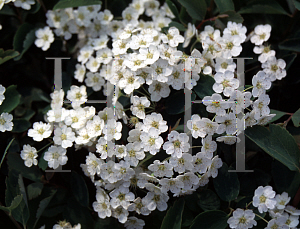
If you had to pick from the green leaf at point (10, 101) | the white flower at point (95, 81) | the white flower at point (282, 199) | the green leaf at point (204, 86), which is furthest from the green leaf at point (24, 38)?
the white flower at point (282, 199)

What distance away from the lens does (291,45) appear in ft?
5.08

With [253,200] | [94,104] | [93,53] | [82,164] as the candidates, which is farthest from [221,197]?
[93,53]

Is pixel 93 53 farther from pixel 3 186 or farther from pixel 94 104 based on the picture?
pixel 3 186

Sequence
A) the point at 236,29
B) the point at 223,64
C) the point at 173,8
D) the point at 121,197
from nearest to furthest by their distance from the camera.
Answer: the point at 121,197 < the point at 223,64 < the point at 236,29 < the point at 173,8

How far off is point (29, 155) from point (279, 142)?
1046 millimetres

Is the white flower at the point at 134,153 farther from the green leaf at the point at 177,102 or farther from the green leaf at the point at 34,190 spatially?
the green leaf at the point at 34,190

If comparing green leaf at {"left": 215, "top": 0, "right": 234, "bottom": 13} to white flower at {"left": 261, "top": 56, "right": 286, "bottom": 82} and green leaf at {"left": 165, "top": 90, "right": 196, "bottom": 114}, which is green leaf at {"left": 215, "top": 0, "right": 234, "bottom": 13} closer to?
white flower at {"left": 261, "top": 56, "right": 286, "bottom": 82}

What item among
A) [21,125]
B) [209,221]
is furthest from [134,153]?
[21,125]

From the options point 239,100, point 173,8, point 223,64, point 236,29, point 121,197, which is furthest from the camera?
point 173,8

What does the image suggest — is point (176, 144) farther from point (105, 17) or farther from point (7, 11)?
point (7, 11)

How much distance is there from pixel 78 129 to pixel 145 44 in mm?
447

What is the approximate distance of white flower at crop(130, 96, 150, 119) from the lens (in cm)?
127

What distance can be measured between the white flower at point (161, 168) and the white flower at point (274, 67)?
2.13 ft

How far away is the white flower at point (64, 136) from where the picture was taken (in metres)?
1.35
